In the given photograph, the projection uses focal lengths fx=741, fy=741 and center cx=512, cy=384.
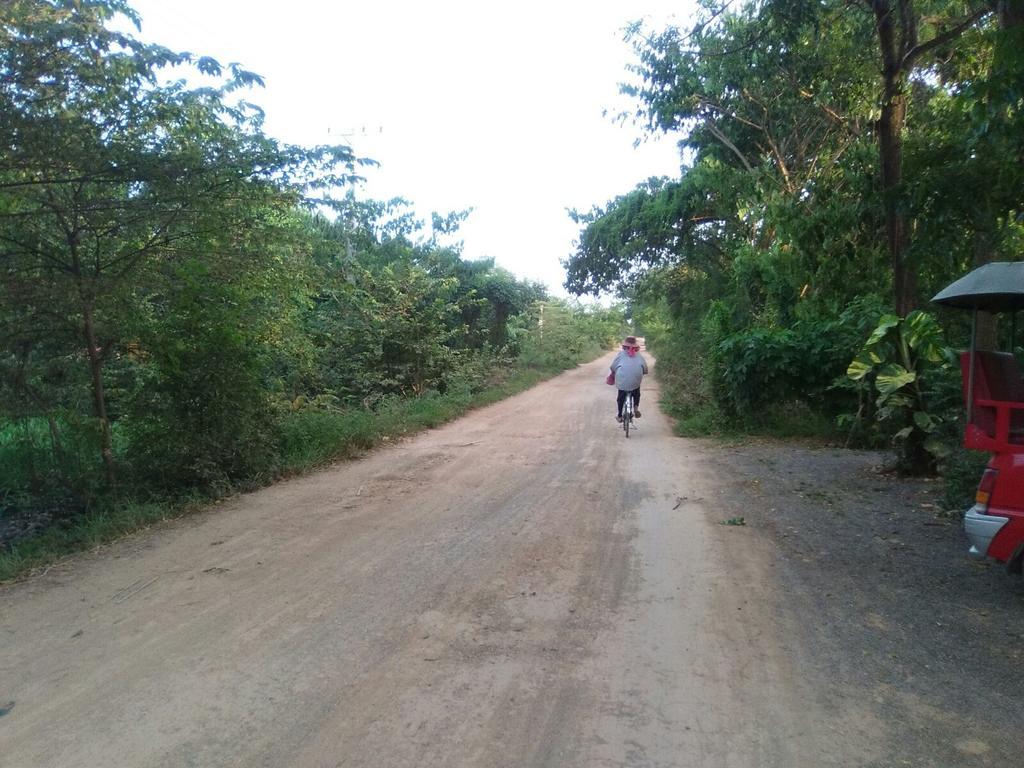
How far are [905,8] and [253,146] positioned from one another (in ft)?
23.2

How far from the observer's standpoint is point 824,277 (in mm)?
9516

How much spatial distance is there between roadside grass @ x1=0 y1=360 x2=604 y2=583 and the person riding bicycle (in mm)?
3807

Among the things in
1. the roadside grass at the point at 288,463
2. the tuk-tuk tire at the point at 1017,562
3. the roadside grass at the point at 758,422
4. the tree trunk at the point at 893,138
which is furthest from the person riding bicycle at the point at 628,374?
the tuk-tuk tire at the point at 1017,562

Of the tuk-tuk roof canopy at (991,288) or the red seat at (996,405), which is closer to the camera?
the red seat at (996,405)

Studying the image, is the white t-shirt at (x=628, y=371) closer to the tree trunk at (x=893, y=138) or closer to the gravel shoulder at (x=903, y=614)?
the gravel shoulder at (x=903, y=614)

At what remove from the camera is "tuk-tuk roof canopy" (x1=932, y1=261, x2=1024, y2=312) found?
4.89 metres

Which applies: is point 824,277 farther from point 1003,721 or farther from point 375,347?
point 375,347

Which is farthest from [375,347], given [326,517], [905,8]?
[905,8]

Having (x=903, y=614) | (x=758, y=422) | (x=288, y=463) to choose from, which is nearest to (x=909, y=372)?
(x=758, y=422)

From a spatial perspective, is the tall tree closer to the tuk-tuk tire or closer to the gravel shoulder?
the gravel shoulder

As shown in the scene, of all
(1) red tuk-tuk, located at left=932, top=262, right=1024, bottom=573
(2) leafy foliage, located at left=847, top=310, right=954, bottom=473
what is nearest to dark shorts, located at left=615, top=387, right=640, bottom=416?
(2) leafy foliage, located at left=847, top=310, right=954, bottom=473

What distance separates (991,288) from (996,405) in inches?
30.8

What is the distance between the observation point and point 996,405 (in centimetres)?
480

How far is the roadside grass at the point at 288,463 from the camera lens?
683cm
